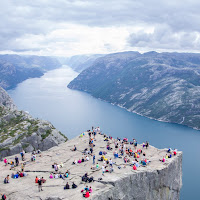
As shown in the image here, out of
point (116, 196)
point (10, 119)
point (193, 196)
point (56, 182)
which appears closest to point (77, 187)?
point (56, 182)

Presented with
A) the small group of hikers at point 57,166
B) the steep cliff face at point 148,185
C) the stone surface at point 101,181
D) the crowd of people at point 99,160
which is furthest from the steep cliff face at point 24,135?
the steep cliff face at point 148,185

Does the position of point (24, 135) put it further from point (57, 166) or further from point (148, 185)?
point (148, 185)

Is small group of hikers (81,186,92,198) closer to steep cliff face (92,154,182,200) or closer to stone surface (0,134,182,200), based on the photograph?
stone surface (0,134,182,200)

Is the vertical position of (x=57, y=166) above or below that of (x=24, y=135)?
above

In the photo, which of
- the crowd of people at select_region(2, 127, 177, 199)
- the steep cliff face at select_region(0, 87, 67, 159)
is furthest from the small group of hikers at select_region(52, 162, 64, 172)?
the steep cliff face at select_region(0, 87, 67, 159)

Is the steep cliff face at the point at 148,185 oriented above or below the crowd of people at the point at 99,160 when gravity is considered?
below

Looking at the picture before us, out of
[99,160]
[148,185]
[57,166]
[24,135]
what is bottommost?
[148,185]

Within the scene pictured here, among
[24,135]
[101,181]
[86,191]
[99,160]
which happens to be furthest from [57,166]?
[24,135]

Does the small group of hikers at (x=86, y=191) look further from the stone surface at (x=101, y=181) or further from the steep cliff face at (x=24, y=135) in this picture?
the steep cliff face at (x=24, y=135)
